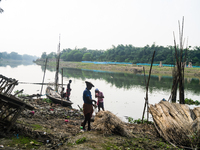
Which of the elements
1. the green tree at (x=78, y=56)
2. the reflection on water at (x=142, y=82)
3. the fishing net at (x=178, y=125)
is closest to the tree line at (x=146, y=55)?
the green tree at (x=78, y=56)

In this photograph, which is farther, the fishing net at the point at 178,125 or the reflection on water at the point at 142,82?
the reflection on water at the point at 142,82

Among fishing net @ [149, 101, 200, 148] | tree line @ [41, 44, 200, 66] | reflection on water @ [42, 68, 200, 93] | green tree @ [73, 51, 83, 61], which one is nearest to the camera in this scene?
fishing net @ [149, 101, 200, 148]

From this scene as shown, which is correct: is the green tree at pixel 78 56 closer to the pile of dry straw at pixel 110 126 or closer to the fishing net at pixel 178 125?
the fishing net at pixel 178 125

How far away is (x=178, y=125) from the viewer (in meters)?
5.52

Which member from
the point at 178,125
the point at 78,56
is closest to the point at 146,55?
the point at 78,56

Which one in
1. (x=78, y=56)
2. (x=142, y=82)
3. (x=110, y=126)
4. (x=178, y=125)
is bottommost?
(x=142, y=82)

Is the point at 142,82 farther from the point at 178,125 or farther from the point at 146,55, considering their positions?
the point at 146,55

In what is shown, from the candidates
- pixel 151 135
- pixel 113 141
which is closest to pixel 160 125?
pixel 151 135

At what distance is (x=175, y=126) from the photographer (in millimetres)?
5480

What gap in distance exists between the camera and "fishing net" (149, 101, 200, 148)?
16.5 ft

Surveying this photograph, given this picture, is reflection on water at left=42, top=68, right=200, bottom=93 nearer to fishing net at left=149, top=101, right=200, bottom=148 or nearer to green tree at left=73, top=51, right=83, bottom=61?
fishing net at left=149, top=101, right=200, bottom=148

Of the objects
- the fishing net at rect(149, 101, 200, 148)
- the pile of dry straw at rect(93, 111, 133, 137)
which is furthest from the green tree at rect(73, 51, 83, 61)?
the pile of dry straw at rect(93, 111, 133, 137)

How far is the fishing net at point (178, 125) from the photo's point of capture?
5028mm

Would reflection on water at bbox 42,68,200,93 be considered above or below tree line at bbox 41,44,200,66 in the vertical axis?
below
